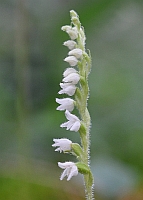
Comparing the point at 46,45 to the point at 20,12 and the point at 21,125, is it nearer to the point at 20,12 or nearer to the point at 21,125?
the point at 20,12

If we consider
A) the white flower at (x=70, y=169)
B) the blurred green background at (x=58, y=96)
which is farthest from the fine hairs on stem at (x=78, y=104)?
the blurred green background at (x=58, y=96)

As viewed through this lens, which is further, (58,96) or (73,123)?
(58,96)

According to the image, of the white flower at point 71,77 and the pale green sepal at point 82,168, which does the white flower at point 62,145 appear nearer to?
the pale green sepal at point 82,168

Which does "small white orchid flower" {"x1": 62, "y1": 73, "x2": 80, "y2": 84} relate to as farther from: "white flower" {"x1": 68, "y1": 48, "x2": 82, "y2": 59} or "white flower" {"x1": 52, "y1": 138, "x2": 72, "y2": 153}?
"white flower" {"x1": 52, "y1": 138, "x2": 72, "y2": 153}

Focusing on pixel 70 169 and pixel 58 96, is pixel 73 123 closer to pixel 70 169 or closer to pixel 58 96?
pixel 70 169

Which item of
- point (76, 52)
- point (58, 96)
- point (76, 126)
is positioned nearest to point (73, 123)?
point (76, 126)

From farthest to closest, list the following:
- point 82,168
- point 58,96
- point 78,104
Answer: point 58,96, point 78,104, point 82,168

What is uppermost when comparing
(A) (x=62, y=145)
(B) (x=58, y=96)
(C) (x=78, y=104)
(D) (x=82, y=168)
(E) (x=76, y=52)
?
(B) (x=58, y=96)

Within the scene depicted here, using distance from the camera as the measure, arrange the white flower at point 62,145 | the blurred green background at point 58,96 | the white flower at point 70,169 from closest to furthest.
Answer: the white flower at point 70,169 → the white flower at point 62,145 → the blurred green background at point 58,96

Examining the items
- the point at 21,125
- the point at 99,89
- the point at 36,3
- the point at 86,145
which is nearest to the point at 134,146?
the point at 99,89

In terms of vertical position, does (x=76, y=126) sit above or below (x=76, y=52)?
below
